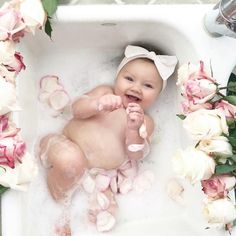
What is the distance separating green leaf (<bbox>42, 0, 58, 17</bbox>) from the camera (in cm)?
176

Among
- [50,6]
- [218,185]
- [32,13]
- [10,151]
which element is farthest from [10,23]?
[218,185]

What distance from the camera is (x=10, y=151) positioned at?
1.52 metres

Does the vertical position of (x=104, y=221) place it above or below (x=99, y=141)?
below

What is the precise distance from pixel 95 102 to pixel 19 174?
0.48 m

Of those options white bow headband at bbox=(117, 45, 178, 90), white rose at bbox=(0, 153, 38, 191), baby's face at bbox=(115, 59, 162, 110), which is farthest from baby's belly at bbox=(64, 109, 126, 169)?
white rose at bbox=(0, 153, 38, 191)

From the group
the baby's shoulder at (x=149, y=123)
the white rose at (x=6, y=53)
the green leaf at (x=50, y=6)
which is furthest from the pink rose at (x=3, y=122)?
the baby's shoulder at (x=149, y=123)

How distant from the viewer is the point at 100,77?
2131 mm

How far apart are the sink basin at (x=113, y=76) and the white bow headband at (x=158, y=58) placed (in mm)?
32

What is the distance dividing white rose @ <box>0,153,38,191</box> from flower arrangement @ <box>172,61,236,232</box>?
37 centimetres

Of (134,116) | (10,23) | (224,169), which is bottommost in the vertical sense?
(224,169)

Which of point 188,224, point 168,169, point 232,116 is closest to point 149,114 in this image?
point 168,169

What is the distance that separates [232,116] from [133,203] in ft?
1.92

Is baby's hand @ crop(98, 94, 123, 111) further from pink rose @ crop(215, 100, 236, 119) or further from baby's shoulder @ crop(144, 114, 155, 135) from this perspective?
pink rose @ crop(215, 100, 236, 119)

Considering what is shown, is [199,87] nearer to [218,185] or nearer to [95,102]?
[218,185]
